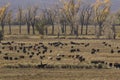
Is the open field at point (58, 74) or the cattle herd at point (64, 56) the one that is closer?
the open field at point (58, 74)

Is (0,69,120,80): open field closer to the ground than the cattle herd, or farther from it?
closer to the ground

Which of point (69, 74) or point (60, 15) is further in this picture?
point (60, 15)

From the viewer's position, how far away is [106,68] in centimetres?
3294

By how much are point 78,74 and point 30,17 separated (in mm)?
101733

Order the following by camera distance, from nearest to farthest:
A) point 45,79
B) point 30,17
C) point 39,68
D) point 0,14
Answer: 1. point 45,79
2. point 39,68
3. point 0,14
4. point 30,17

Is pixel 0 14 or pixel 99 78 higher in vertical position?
pixel 0 14

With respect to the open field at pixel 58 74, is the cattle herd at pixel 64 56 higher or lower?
higher

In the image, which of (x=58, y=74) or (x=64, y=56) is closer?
(x=58, y=74)

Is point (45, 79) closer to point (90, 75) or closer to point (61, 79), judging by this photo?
point (61, 79)

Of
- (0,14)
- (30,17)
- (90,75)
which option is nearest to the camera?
(90,75)

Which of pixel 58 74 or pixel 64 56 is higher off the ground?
pixel 64 56

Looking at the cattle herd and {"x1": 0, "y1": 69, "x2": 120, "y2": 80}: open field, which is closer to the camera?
{"x1": 0, "y1": 69, "x2": 120, "y2": 80}: open field

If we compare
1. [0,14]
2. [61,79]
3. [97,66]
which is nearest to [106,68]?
[97,66]

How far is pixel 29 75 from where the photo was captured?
28484 mm
